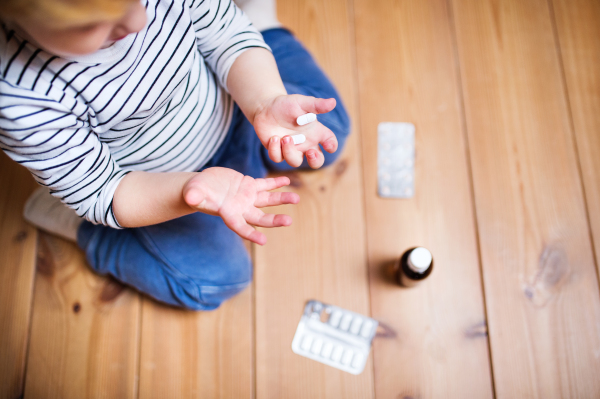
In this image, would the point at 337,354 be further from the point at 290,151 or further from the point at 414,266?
the point at 290,151

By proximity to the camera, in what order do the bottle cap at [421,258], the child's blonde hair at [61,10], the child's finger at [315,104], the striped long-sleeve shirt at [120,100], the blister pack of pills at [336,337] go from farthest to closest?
the blister pack of pills at [336,337] < the bottle cap at [421,258] < the child's finger at [315,104] < the striped long-sleeve shirt at [120,100] < the child's blonde hair at [61,10]

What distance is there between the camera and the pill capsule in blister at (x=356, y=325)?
84 centimetres

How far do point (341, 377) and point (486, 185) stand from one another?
20.4 inches

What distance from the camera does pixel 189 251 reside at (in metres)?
0.78

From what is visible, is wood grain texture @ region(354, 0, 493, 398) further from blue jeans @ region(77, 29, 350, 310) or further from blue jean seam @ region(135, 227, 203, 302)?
blue jean seam @ region(135, 227, 203, 302)

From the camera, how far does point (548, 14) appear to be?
1009 mm

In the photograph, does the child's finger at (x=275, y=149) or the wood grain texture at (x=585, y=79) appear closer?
the child's finger at (x=275, y=149)

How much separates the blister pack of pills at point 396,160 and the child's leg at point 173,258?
0.37 m

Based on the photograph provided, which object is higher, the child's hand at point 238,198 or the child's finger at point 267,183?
the child's finger at point 267,183

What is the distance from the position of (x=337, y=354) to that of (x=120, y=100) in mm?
617

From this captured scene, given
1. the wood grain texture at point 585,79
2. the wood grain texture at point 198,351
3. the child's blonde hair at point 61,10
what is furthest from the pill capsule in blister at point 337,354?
the child's blonde hair at point 61,10

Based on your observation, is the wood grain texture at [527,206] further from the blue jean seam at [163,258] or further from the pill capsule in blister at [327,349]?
the blue jean seam at [163,258]

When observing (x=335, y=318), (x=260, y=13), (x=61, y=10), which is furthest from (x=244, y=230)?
(x=260, y=13)

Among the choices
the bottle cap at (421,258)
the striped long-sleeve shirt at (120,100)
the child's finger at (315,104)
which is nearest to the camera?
the striped long-sleeve shirt at (120,100)
